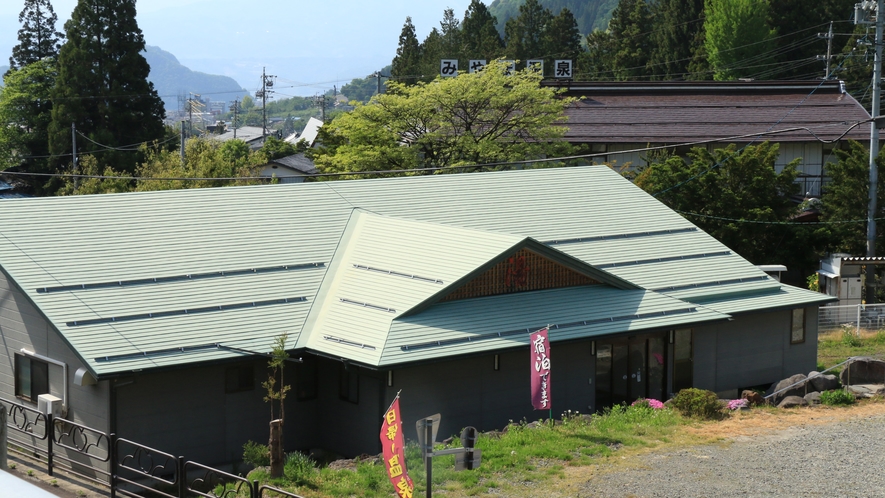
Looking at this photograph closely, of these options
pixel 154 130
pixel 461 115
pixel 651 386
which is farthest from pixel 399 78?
pixel 651 386

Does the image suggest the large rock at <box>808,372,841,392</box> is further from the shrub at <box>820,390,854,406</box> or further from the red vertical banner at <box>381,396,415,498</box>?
the red vertical banner at <box>381,396,415,498</box>

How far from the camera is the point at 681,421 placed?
19.8 m

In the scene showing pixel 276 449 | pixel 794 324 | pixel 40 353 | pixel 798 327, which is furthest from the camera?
pixel 798 327

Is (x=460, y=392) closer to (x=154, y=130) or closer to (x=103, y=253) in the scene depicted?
(x=103, y=253)

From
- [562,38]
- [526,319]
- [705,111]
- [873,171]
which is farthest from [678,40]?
[526,319]

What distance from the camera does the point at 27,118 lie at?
76.8 m

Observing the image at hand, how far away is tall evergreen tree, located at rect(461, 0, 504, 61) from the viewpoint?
93750 millimetres

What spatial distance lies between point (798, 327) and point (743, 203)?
12151mm

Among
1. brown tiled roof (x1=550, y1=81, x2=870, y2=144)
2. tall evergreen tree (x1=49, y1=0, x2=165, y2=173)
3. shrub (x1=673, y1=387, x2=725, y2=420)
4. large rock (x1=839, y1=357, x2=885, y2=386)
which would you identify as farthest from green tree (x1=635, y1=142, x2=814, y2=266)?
tall evergreen tree (x1=49, y1=0, x2=165, y2=173)

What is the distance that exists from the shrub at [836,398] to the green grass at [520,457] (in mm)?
3771

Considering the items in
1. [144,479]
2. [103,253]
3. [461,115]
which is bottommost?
[144,479]

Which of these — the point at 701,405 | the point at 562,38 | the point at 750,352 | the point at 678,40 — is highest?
the point at 562,38

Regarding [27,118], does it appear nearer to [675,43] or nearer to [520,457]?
[675,43]

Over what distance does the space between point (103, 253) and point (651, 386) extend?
12903 mm
